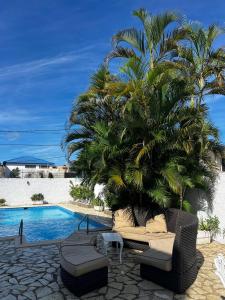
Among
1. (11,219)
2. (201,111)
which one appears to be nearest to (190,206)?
(201,111)

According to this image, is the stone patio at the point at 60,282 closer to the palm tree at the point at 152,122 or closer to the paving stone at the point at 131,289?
the paving stone at the point at 131,289

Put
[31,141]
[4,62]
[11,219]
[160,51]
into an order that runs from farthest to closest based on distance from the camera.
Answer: [31,141] → [4,62] → [11,219] → [160,51]

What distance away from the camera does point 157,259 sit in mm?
5555

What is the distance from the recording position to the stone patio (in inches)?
205

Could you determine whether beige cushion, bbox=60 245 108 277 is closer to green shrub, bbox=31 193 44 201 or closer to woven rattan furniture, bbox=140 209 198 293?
woven rattan furniture, bbox=140 209 198 293

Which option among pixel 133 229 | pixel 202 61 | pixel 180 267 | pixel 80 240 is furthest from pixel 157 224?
pixel 202 61

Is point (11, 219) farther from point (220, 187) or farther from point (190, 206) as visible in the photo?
point (220, 187)

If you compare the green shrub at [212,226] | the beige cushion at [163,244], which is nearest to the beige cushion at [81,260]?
the beige cushion at [163,244]

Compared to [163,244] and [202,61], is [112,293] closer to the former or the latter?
[163,244]

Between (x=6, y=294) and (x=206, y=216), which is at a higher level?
(x=206, y=216)

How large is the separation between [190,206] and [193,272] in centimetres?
375

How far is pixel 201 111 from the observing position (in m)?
9.16

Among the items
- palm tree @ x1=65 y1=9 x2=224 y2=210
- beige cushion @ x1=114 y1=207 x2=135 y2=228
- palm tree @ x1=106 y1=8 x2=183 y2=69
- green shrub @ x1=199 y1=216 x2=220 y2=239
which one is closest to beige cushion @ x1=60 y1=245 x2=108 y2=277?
palm tree @ x1=65 y1=9 x2=224 y2=210

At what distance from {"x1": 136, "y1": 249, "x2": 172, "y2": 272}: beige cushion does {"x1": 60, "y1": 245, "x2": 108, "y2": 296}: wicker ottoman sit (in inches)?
32.0
